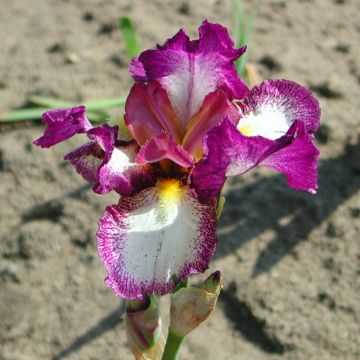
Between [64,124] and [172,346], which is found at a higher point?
[64,124]

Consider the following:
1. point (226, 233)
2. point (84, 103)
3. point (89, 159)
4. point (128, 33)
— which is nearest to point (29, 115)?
point (84, 103)

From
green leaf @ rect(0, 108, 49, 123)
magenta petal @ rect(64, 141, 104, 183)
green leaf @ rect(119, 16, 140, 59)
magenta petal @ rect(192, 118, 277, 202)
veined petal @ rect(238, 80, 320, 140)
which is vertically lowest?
green leaf @ rect(0, 108, 49, 123)

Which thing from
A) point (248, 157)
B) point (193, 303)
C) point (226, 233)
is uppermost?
point (248, 157)

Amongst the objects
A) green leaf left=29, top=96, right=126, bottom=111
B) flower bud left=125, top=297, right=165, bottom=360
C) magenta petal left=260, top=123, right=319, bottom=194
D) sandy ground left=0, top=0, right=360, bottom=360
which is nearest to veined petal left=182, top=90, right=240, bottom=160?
magenta petal left=260, top=123, right=319, bottom=194

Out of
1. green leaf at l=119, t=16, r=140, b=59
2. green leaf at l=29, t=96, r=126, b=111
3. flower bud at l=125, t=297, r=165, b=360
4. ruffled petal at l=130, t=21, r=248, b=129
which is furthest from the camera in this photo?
green leaf at l=29, t=96, r=126, b=111

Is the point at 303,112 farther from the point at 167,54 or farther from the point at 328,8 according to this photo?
the point at 328,8

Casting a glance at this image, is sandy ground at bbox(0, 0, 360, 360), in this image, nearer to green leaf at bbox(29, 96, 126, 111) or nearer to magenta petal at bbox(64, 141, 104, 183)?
green leaf at bbox(29, 96, 126, 111)

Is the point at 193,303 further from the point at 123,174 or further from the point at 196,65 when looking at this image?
the point at 196,65

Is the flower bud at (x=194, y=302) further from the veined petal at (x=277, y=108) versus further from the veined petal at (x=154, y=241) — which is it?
the veined petal at (x=277, y=108)
